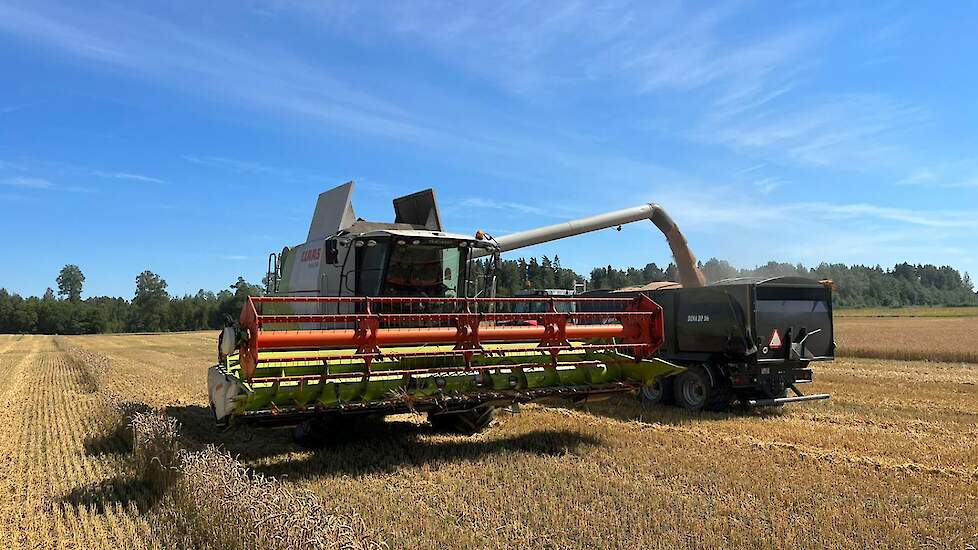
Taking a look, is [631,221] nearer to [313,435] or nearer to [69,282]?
[313,435]

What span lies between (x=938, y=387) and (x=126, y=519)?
1379 cm

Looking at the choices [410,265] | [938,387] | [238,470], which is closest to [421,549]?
[238,470]

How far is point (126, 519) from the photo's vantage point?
16.1 ft

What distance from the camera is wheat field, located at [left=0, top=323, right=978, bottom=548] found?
429 centimetres

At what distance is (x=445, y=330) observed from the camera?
639 centimetres

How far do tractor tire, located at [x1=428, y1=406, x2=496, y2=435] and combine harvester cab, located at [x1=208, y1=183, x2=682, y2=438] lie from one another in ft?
0.07

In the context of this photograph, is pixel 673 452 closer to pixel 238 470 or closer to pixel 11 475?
pixel 238 470

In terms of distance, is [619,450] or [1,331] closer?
[619,450]

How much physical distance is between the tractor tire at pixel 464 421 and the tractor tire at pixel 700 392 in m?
4.12

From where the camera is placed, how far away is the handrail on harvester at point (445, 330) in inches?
220

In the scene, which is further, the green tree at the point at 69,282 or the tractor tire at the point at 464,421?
the green tree at the point at 69,282

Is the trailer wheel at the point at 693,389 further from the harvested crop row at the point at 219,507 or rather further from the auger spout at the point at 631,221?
the harvested crop row at the point at 219,507

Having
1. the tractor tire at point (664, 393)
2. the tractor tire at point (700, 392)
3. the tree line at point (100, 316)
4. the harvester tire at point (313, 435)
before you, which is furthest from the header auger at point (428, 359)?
the tree line at point (100, 316)

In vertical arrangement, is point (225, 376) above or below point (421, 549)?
above
